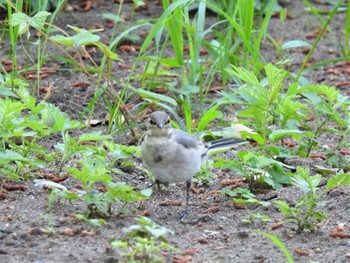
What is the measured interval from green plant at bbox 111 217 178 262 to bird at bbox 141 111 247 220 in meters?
0.66

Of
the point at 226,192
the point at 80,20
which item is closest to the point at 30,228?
the point at 226,192

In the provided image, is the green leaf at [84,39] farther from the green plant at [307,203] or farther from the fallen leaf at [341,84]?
the fallen leaf at [341,84]

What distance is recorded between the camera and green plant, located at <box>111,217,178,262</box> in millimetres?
4027

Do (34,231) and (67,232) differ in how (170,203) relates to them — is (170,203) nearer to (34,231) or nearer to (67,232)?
(67,232)

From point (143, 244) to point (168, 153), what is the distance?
38.8 inches

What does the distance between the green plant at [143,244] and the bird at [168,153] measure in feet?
2.17

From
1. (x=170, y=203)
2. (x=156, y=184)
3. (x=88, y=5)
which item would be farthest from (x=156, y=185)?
(x=88, y=5)

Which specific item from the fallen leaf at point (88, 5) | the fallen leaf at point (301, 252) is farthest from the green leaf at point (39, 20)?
the fallen leaf at point (88, 5)

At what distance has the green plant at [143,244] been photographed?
4.03 meters

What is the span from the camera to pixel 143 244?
4.04 metres

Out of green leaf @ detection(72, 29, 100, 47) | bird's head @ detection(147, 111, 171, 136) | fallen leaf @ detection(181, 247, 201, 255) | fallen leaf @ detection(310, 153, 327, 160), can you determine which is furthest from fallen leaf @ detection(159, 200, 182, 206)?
fallen leaf @ detection(310, 153, 327, 160)

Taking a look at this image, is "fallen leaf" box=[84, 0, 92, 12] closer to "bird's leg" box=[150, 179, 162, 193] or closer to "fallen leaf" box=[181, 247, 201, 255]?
"bird's leg" box=[150, 179, 162, 193]

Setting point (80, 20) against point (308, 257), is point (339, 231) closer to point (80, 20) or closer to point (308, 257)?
point (308, 257)

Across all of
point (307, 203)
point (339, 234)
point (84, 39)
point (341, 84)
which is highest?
point (84, 39)
